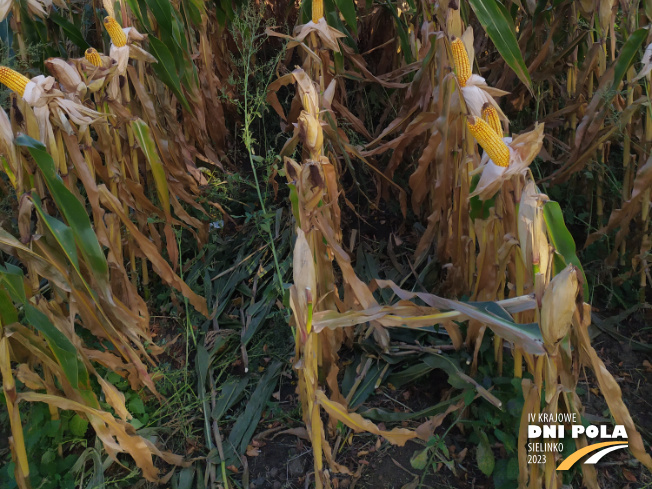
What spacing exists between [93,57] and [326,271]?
2.92 feet

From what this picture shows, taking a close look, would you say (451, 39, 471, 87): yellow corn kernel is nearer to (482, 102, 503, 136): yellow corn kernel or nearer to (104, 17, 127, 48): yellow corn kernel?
(482, 102, 503, 136): yellow corn kernel

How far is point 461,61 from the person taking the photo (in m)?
1.30

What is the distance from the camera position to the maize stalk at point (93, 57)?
1.50m

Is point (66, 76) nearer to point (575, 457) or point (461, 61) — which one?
point (461, 61)

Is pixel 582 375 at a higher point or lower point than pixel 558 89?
lower

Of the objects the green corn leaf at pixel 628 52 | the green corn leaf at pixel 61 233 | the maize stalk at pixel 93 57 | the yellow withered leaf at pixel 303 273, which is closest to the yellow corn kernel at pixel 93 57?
the maize stalk at pixel 93 57

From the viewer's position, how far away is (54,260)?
1.26 meters

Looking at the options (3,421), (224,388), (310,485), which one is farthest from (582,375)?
(3,421)

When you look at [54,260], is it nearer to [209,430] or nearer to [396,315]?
[209,430]

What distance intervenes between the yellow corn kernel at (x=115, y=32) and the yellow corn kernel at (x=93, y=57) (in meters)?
0.08

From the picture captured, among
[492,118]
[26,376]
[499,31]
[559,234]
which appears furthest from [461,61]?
[26,376]

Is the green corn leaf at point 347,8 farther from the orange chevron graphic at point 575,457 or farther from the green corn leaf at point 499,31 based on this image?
the orange chevron graphic at point 575,457

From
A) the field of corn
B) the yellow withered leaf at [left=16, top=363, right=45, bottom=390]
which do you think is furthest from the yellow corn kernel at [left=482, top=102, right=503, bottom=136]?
the yellow withered leaf at [left=16, top=363, right=45, bottom=390]

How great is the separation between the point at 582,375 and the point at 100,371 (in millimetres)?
1485
